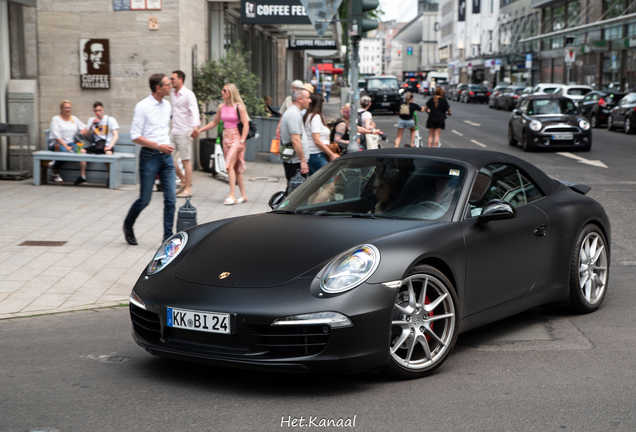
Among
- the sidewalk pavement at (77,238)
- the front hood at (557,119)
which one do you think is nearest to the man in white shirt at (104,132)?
the sidewalk pavement at (77,238)

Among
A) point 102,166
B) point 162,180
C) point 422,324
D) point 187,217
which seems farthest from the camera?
point 102,166

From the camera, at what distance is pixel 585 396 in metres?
4.19

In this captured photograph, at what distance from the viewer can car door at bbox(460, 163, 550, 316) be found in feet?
16.2

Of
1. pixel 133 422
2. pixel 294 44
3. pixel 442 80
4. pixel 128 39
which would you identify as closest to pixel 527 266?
pixel 133 422

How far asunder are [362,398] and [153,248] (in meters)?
5.01

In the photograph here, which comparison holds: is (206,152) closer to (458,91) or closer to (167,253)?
(167,253)

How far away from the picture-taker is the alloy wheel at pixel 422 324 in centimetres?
440

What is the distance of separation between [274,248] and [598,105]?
31.8 meters

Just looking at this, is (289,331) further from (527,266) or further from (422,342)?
(527,266)

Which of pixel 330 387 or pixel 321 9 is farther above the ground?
pixel 321 9

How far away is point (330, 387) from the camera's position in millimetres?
4352

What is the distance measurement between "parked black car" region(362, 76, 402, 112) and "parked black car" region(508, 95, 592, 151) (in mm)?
19445

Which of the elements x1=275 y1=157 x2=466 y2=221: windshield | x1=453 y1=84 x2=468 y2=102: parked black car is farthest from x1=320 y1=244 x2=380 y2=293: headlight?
x1=453 y1=84 x2=468 y2=102: parked black car

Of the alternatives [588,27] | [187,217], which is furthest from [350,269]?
[588,27]
